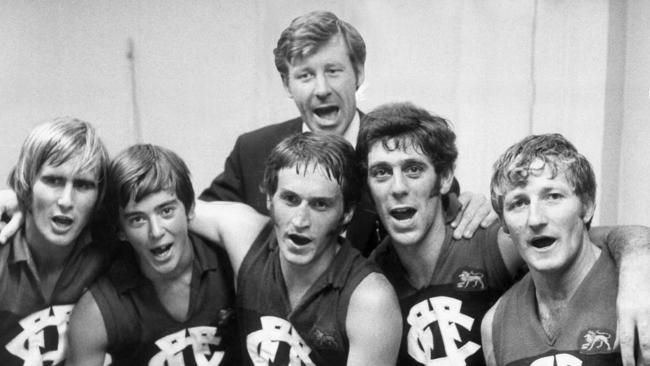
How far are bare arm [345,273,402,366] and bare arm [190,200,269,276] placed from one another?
14.5 inches

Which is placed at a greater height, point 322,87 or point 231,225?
point 322,87

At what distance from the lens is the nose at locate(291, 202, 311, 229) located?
2592 mm

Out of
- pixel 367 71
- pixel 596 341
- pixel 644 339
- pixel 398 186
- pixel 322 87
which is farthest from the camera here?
pixel 367 71

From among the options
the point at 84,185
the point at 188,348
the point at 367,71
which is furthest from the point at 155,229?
the point at 367,71

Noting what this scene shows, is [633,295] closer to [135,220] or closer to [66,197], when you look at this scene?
[135,220]

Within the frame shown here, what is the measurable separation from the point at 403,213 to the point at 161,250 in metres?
0.64

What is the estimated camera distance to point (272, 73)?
4.86 m

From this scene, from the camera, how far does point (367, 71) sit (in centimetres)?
476

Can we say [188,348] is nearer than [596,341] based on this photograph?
No

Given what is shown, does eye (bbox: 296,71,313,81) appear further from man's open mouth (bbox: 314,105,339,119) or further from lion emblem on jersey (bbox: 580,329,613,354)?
lion emblem on jersey (bbox: 580,329,613,354)

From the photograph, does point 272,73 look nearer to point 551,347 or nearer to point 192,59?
point 192,59

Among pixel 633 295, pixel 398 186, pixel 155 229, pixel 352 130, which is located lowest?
pixel 633 295

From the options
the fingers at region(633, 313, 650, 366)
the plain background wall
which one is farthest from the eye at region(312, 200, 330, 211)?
the plain background wall

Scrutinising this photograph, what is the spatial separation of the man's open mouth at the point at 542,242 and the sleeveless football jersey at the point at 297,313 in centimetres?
43
